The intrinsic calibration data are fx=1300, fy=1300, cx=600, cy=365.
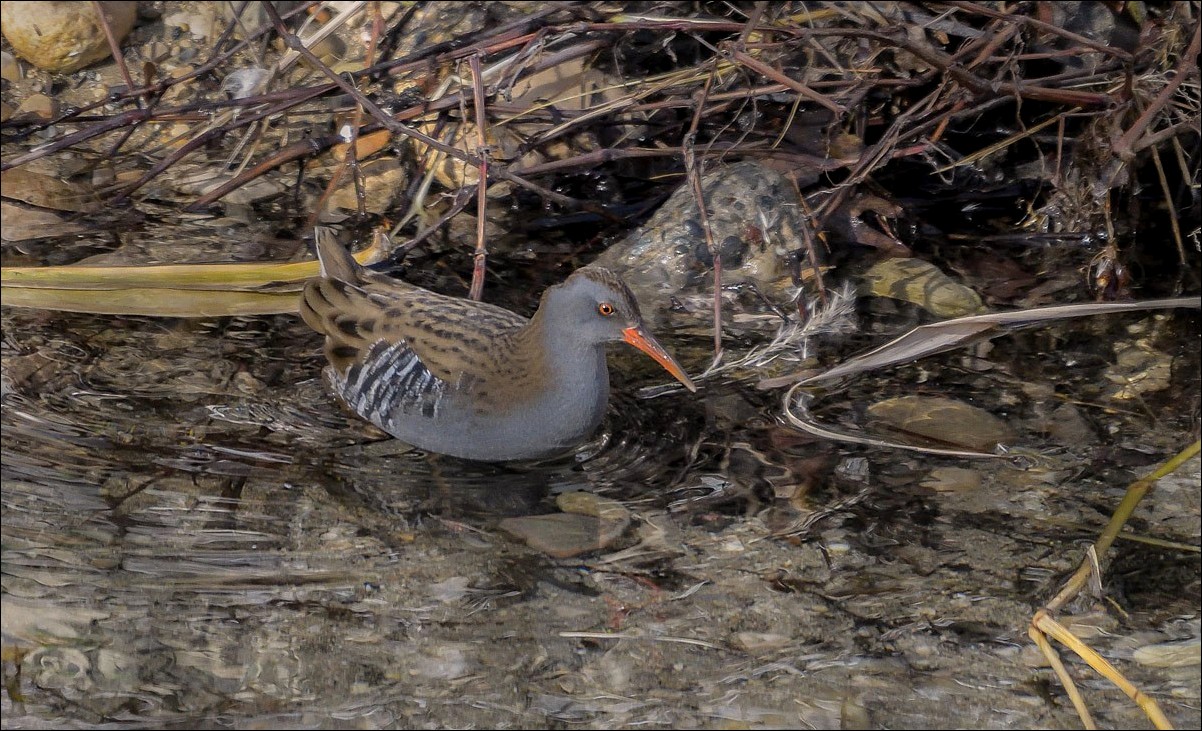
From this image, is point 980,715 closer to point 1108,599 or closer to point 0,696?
point 1108,599

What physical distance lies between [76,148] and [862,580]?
3.64 metres

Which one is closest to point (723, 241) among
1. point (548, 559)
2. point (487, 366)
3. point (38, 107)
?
point (487, 366)

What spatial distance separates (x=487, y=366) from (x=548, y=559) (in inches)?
25.5

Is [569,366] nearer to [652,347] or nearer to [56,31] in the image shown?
[652,347]

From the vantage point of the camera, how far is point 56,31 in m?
5.24

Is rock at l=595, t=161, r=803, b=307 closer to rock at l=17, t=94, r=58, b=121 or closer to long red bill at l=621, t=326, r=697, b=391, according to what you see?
long red bill at l=621, t=326, r=697, b=391

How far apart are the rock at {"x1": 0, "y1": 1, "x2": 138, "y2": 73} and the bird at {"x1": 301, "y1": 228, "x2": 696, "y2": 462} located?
7.66ft

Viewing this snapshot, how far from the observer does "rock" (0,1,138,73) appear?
5.24m

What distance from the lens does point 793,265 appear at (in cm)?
448

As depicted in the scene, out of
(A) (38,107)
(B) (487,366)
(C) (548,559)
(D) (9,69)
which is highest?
(D) (9,69)

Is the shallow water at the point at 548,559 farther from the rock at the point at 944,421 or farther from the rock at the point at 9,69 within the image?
the rock at the point at 9,69

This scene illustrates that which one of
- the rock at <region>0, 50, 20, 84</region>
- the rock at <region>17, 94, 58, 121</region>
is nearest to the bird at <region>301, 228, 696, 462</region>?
the rock at <region>17, 94, 58, 121</region>

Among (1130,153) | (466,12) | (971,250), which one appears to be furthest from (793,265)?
(466,12)

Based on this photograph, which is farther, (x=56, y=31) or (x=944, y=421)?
(x=56, y=31)
